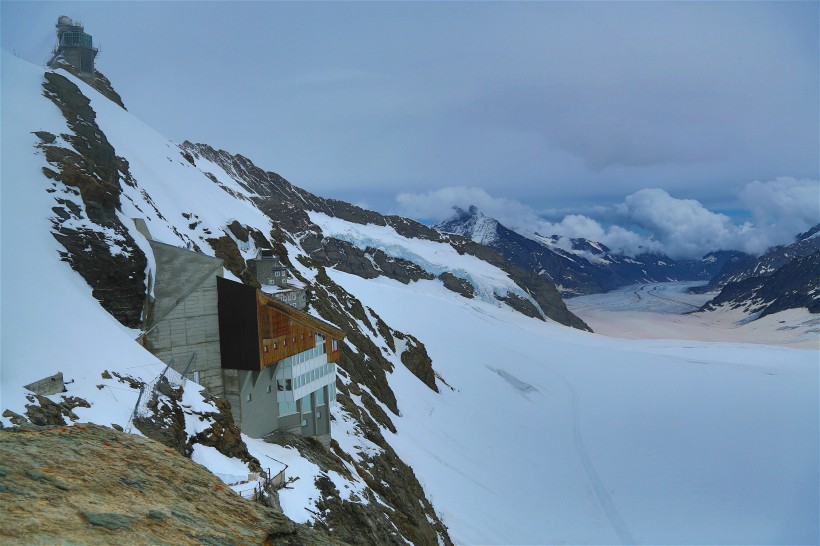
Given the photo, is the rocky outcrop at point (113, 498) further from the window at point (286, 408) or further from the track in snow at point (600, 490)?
the track in snow at point (600, 490)

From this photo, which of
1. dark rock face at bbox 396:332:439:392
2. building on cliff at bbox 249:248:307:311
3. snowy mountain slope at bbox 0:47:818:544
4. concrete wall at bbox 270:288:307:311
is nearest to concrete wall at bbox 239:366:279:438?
snowy mountain slope at bbox 0:47:818:544

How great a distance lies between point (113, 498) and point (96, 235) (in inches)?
776

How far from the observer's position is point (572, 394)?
8675cm

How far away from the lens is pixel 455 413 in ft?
202

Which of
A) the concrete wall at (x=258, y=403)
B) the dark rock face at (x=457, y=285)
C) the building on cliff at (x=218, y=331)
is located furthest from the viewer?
the dark rock face at (x=457, y=285)

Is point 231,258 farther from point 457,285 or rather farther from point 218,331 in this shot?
point 457,285

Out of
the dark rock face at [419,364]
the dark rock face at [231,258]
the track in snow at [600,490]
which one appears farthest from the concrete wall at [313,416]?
the dark rock face at [419,364]

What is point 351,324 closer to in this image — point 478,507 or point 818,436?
point 478,507

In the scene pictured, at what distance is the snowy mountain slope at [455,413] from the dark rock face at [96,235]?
64cm

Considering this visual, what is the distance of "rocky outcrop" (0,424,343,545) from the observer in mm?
7184

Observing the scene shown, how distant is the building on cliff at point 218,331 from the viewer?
25.8 meters

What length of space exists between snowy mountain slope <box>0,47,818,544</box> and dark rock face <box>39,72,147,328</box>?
2.11 ft

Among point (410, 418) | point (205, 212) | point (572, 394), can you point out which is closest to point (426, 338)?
point (572, 394)

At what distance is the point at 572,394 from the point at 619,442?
21.2 meters
